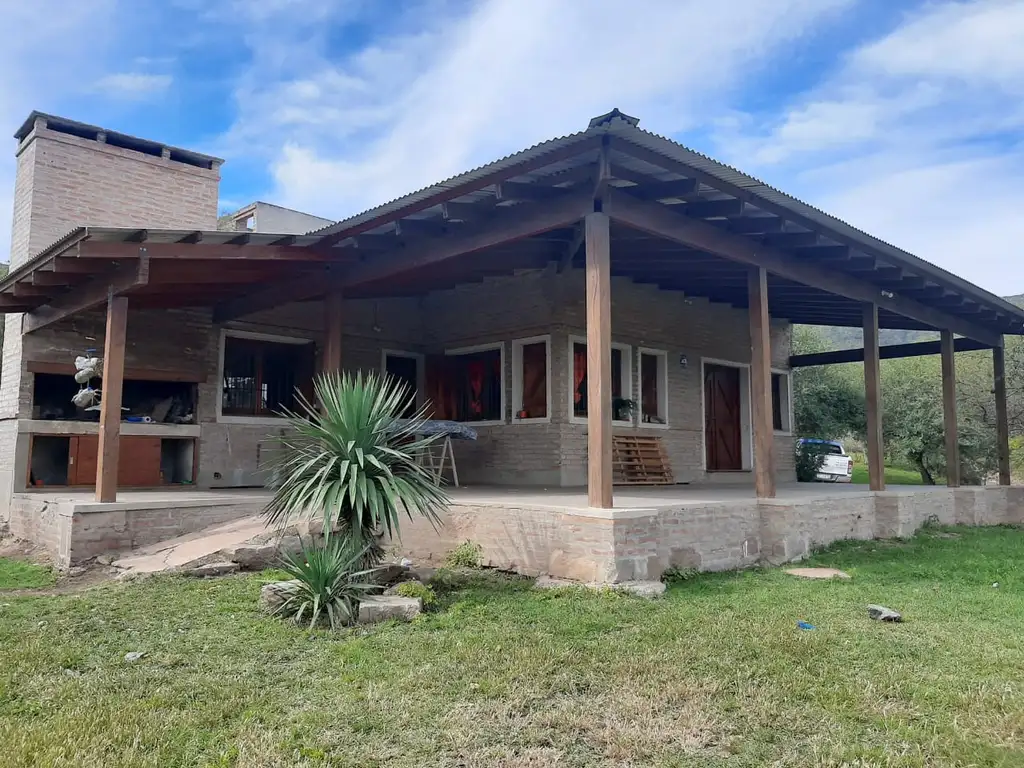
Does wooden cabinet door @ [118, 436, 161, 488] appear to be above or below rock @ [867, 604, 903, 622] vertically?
above

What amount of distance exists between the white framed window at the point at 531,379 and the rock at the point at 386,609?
567cm

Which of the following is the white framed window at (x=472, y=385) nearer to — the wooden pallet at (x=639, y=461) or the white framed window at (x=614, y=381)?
the white framed window at (x=614, y=381)

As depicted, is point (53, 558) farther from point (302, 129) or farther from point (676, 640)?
point (302, 129)

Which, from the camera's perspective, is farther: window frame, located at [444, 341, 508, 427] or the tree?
the tree

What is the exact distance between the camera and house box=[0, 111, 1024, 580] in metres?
6.86

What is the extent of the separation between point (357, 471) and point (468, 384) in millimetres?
6550

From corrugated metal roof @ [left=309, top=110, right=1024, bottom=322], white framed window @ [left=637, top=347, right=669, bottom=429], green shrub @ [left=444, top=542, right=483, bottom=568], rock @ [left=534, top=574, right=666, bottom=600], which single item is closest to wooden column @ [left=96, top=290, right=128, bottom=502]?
corrugated metal roof @ [left=309, top=110, right=1024, bottom=322]

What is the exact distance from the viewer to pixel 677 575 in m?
6.77

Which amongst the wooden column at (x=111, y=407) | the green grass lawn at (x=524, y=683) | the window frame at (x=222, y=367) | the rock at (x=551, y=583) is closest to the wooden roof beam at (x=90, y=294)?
the wooden column at (x=111, y=407)

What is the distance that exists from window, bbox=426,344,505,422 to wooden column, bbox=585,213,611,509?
16.6ft

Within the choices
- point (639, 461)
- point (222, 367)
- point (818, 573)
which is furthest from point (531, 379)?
point (818, 573)

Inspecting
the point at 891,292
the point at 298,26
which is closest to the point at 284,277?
the point at 298,26

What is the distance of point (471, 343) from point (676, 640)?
8.03 meters

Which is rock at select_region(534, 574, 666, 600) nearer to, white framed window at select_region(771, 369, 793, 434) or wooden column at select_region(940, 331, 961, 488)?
wooden column at select_region(940, 331, 961, 488)
